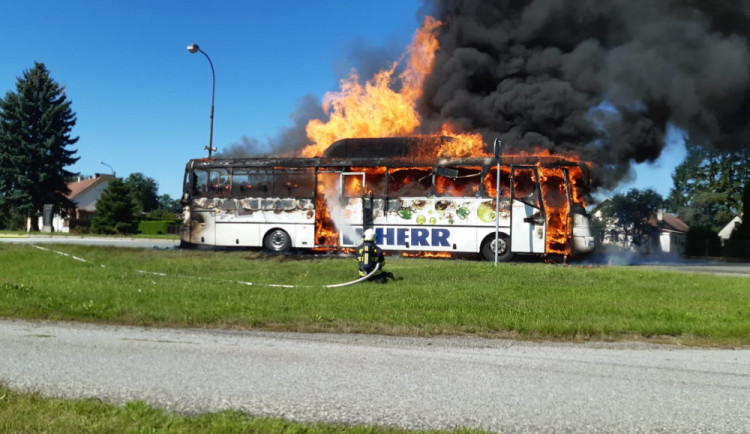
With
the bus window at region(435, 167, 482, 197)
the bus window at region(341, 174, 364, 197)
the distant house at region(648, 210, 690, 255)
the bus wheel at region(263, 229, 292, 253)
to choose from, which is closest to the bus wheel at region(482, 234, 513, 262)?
the bus window at region(435, 167, 482, 197)

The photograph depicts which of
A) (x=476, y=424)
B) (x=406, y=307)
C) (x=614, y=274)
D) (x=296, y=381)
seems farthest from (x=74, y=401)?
(x=614, y=274)

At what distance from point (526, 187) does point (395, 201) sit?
3879 millimetres

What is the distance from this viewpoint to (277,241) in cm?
1922

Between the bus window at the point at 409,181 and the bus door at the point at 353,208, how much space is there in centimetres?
84

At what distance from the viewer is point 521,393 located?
4.69 metres

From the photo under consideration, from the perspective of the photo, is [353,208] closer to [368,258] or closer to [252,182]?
[252,182]

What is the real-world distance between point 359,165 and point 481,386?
46.0 ft

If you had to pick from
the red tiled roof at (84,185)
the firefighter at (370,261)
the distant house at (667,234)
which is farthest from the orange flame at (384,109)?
the red tiled roof at (84,185)

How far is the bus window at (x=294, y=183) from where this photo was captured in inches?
744

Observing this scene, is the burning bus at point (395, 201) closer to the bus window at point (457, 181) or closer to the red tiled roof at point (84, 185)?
the bus window at point (457, 181)

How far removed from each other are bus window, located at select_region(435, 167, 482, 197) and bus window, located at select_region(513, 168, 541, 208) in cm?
109

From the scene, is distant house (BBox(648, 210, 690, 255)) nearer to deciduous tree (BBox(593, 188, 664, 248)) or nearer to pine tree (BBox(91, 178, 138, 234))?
deciduous tree (BBox(593, 188, 664, 248))

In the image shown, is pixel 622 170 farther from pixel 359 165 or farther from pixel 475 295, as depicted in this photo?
pixel 475 295

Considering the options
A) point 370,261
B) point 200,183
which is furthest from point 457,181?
point 200,183
